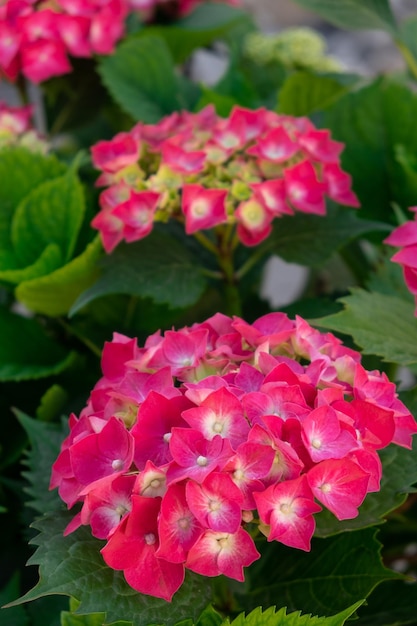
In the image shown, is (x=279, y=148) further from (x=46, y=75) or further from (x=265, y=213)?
(x=46, y=75)

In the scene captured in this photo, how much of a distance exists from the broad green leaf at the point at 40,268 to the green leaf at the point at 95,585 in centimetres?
27

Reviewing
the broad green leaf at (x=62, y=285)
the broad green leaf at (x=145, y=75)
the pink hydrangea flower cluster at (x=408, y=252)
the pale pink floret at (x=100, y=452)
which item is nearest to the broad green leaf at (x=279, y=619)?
the pale pink floret at (x=100, y=452)

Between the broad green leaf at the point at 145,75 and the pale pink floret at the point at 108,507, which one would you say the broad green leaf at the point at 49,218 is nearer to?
the broad green leaf at the point at 145,75

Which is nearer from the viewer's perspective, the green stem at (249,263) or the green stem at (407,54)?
the green stem at (249,263)

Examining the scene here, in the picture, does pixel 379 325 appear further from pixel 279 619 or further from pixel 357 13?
pixel 357 13

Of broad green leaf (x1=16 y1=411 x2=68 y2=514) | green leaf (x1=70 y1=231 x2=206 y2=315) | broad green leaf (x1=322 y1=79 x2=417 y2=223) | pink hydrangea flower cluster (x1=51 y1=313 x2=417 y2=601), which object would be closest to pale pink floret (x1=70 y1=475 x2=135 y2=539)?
pink hydrangea flower cluster (x1=51 y1=313 x2=417 y2=601)

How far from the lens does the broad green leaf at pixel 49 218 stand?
2.38 ft

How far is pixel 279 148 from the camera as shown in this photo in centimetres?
67

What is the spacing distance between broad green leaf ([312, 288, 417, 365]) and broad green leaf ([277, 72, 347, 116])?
1.08 feet

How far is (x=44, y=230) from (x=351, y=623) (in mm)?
431

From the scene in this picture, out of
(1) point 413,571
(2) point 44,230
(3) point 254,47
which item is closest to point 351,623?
(1) point 413,571

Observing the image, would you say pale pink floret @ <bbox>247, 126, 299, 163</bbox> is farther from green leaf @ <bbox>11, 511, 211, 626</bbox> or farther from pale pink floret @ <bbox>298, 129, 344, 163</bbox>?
green leaf @ <bbox>11, 511, 211, 626</bbox>

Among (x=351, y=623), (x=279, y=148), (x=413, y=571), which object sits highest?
(x=279, y=148)

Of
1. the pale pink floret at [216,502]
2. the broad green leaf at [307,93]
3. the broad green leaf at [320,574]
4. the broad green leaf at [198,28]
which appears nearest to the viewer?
the pale pink floret at [216,502]
